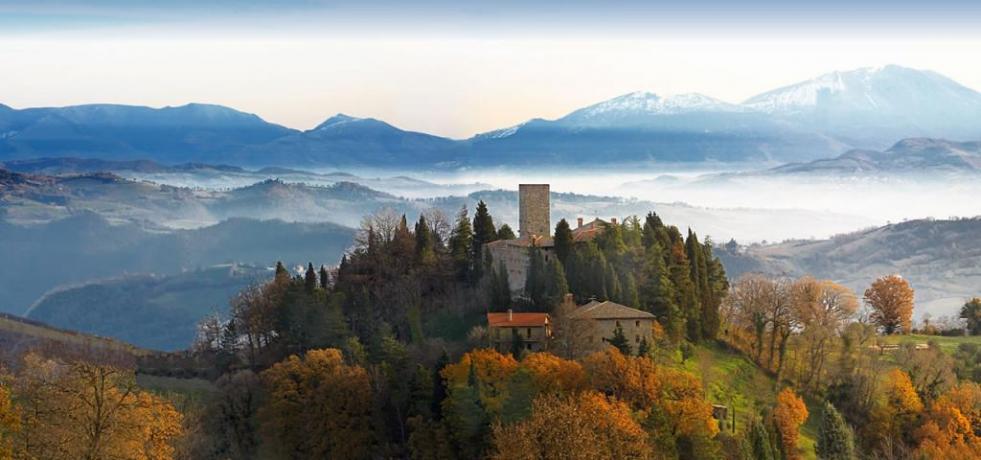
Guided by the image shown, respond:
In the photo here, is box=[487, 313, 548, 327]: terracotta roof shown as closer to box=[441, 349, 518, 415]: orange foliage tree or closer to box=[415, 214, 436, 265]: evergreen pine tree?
box=[441, 349, 518, 415]: orange foliage tree

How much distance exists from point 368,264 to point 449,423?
18.7m

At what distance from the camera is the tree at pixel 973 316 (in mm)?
68750

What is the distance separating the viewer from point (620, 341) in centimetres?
4878

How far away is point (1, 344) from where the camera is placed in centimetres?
8619

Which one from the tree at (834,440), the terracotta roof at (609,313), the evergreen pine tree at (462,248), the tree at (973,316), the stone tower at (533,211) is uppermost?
the stone tower at (533,211)

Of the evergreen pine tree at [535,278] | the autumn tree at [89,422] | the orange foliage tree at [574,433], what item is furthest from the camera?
the evergreen pine tree at [535,278]

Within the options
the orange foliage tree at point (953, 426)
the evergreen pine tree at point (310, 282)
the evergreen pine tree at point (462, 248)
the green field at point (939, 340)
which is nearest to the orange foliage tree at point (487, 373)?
the evergreen pine tree at point (462, 248)

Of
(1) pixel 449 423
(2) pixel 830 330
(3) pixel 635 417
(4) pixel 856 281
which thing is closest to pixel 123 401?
(1) pixel 449 423

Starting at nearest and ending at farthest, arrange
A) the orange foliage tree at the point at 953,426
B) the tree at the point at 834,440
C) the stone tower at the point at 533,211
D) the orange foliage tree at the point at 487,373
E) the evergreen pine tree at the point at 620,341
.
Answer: the orange foliage tree at the point at 487,373
the tree at the point at 834,440
the orange foliage tree at the point at 953,426
the evergreen pine tree at the point at 620,341
the stone tower at the point at 533,211

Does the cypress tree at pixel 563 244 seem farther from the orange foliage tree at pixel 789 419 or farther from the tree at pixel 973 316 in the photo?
the tree at pixel 973 316

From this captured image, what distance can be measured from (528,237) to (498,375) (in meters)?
15.5

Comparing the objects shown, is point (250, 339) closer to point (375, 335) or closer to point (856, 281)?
point (375, 335)

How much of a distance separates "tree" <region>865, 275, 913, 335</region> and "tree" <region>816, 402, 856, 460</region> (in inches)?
869

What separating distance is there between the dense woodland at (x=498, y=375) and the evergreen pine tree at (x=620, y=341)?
0.55 m
